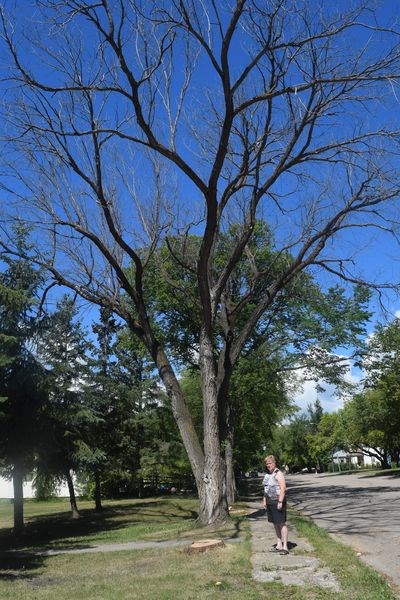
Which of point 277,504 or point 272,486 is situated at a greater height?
point 272,486

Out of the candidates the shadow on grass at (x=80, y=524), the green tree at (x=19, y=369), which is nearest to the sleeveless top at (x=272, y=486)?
the shadow on grass at (x=80, y=524)

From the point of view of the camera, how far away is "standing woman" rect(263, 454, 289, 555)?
975 cm

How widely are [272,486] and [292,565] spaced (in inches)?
71.8

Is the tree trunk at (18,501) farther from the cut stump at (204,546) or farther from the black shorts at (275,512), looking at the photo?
the black shorts at (275,512)

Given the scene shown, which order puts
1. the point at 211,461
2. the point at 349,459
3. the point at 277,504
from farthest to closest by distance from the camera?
the point at 349,459, the point at 211,461, the point at 277,504

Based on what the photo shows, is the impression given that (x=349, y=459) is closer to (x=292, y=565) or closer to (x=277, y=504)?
(x=277, y=504)

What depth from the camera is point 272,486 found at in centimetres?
1016

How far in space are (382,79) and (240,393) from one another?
16144mm

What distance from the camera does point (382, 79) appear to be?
1259 cm

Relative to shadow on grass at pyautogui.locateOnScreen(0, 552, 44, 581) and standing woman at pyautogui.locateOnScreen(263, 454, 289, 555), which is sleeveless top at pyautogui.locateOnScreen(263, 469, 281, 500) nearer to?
standing woman at pyautogui.locateOnScreen(263, 454, 289, 555)

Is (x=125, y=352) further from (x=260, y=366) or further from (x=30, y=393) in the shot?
(x=30, y=393)

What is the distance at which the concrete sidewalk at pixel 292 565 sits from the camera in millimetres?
7285

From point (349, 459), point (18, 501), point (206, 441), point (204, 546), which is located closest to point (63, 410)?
point (18, 501)

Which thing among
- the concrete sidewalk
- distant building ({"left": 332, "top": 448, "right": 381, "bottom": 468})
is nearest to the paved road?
the concrete sidewalk
